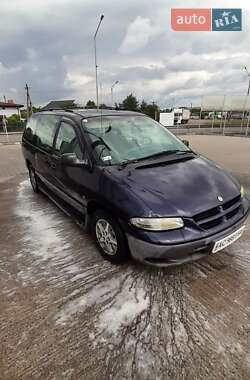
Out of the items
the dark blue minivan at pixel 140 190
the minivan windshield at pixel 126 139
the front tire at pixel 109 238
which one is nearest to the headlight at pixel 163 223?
the dark blue minivan at pixel 140 190

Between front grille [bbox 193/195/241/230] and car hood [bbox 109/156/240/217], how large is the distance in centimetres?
5

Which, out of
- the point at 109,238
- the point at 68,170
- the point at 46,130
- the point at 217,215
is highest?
the point at 46,130

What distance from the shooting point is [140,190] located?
2.48 metres

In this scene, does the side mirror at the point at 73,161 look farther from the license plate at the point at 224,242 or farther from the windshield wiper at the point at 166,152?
the license plate at the point at 224,242

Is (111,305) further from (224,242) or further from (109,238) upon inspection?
(224,242)

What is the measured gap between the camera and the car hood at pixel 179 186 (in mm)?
2367

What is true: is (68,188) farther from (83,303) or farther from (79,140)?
(83,303)

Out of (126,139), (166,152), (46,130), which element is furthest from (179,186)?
(46,130)

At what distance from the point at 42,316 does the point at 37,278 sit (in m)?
0.57

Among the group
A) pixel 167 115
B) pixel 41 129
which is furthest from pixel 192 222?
pixel 167 115

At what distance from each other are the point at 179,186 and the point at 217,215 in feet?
1.43

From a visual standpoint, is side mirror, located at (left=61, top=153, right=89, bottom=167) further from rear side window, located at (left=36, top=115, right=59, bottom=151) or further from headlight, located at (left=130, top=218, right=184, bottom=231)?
headlight, located at (left=130, top=218, right=184, bottom=231)

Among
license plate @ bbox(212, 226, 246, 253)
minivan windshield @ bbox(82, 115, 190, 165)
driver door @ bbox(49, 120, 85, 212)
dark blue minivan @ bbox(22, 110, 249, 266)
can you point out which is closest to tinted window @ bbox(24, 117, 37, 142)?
dark blue minivan @ bbox(22, 110, 249, 266)

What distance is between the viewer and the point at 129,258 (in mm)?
2854
